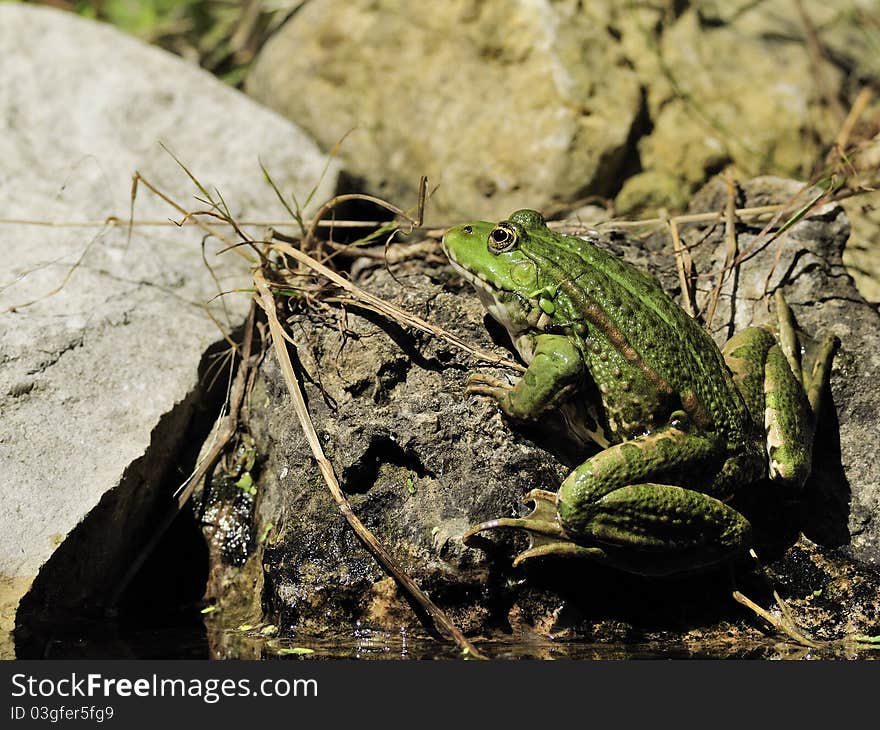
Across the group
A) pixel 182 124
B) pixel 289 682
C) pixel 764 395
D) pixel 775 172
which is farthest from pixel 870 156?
pixel 289 682

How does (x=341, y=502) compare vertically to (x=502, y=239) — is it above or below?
below

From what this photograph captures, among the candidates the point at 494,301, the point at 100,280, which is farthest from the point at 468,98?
the point at 100,280

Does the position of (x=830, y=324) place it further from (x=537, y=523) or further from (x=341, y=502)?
(x=341, y=502)

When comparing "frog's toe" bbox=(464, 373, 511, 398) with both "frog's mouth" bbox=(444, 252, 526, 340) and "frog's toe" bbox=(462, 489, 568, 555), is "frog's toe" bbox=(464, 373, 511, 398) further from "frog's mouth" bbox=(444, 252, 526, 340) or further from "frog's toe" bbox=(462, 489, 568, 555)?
"frog's toe" bbox=(462, 489, 568, 555)

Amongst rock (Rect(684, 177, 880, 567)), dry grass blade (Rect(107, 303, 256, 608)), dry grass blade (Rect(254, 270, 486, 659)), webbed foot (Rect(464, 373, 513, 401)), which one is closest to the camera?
dry grass blade (Rect(254, 270, 486, 659))

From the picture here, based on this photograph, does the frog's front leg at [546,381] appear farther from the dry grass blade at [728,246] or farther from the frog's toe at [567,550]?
the dry grass blade at [728,246]

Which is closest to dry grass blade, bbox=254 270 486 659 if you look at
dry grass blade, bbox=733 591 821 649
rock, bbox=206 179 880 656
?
rock, bbox=206 179 880 656
